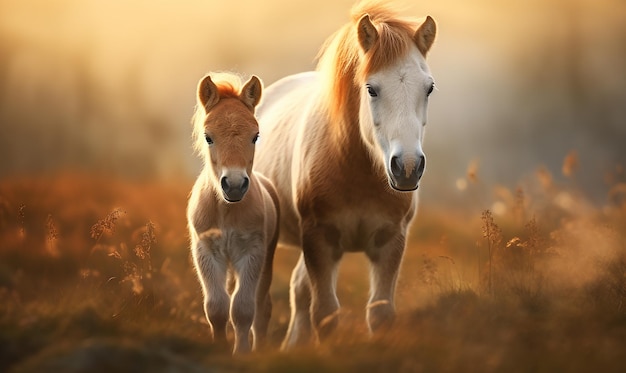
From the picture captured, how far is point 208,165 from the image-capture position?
673 cm

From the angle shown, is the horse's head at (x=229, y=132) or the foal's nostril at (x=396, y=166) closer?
the foal's nostril at (x=396, y=166)

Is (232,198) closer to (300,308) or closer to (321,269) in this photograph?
(321,269)

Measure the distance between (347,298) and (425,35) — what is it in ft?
14.8

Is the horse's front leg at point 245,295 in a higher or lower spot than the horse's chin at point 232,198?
lower

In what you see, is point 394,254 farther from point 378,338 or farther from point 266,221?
point 378,338

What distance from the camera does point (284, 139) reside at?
328 inches

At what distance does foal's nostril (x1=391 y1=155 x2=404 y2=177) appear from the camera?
5863 mm

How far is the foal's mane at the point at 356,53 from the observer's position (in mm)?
6438

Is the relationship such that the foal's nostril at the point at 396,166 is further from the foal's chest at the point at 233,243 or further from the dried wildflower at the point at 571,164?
the dried wildflower at the point at 571,164

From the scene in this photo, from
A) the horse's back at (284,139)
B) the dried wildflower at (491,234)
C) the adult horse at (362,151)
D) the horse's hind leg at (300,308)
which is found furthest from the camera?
the horse's hind leg at (300,308)

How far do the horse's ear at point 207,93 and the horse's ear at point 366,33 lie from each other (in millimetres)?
1128

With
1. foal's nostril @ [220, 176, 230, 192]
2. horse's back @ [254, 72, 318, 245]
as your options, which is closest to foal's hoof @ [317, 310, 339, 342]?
horse's back @ [254, 72, 318, 245]

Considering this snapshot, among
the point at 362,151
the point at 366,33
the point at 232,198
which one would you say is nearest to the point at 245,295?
the point at 232,198

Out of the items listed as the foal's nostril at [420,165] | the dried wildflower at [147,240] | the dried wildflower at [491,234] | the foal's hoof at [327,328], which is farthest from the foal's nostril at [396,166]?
the dried wildflower at [147,240]
